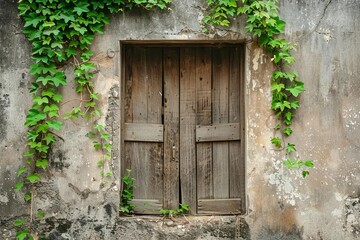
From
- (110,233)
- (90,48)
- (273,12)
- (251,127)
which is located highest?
(273,12)

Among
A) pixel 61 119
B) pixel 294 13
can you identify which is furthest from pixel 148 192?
pixel 294 13

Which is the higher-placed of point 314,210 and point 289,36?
point 289,36

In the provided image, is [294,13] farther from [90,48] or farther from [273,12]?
[90,48]

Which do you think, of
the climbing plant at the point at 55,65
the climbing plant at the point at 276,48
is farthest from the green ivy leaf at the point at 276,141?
the climbing plant at the point at 55,65

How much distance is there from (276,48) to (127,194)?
1.93 metres

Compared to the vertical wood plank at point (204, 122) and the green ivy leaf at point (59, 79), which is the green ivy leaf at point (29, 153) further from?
the vertical wood plank at point (204, 122)

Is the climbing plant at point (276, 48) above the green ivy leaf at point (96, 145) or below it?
above

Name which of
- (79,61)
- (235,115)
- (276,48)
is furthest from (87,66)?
(276,48)

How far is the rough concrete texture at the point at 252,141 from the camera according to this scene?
4758mm

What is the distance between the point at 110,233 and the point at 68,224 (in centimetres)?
39

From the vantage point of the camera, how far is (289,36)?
480 cm

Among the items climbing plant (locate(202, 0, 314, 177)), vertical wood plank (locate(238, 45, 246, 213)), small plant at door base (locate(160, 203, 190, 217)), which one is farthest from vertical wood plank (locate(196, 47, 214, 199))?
climbing plant (locate(202, 0, 314, 177))

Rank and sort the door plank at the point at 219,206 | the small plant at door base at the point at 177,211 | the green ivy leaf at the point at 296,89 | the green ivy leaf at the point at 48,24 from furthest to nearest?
1. the door plank at the point at 219,206
2. the small plant at door base at the point at 177,211
3. the green ivy leaf at the point at 296,89
4. the green ivy leaf at the point at 48,24

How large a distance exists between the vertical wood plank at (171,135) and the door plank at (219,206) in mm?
251
